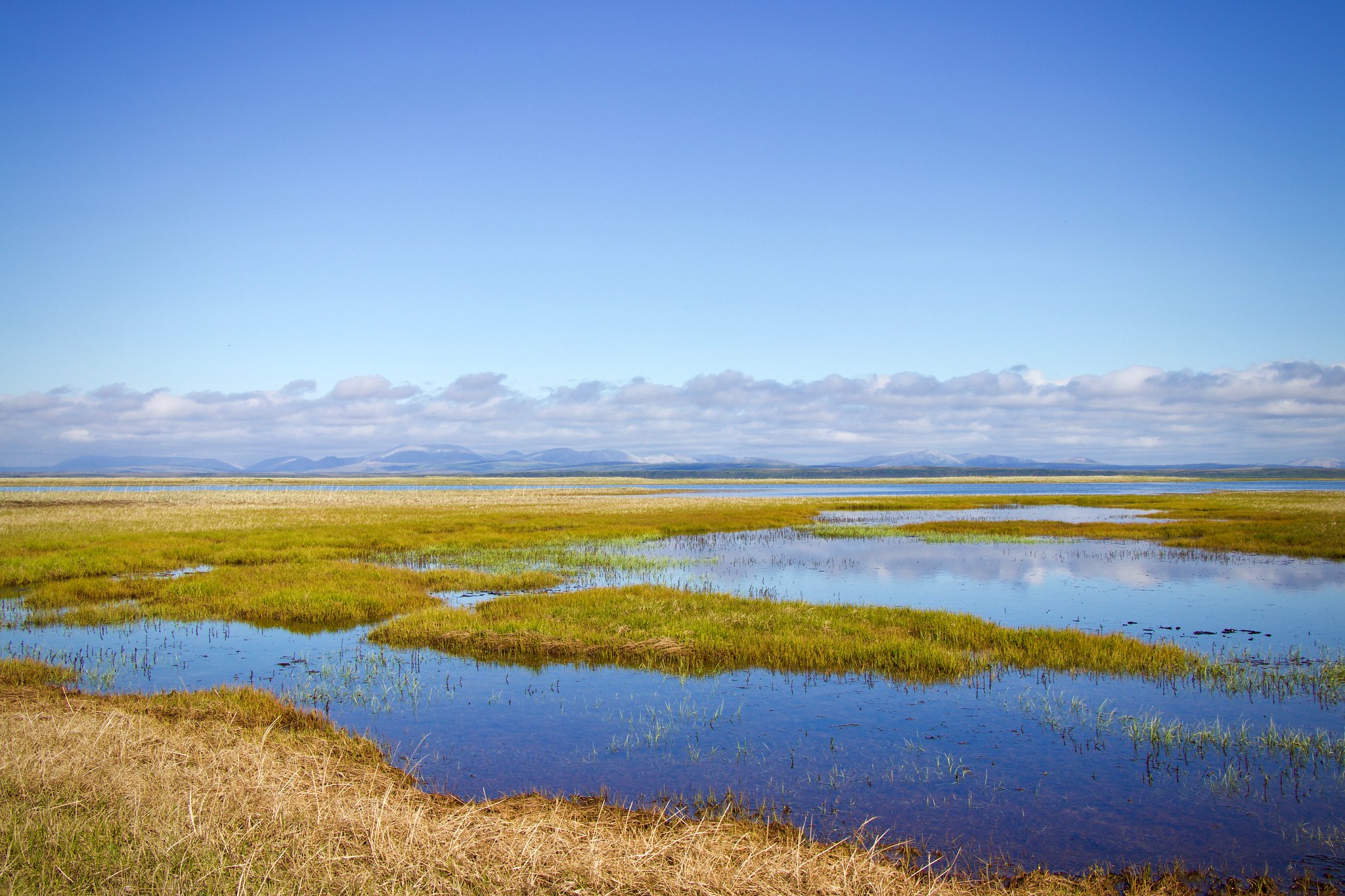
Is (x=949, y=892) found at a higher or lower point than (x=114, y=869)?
A: lower

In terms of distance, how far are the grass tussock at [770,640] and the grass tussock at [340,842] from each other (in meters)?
7.63

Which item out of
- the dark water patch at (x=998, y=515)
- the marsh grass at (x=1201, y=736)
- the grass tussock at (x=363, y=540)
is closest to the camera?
the marsh grass at (x=1201, y=736)

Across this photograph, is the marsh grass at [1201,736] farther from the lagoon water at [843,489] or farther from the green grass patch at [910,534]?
the lagoon water at [843,489]

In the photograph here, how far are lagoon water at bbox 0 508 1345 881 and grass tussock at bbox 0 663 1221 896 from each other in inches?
46.3

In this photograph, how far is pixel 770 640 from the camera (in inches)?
687

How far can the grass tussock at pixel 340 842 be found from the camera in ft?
21.0

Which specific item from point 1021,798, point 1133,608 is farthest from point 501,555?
point 1021,798

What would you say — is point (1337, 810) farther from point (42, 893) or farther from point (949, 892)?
point (42, 893)

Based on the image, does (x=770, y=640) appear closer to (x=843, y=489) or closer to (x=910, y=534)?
(x=910, y=534)

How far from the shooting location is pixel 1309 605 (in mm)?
22609

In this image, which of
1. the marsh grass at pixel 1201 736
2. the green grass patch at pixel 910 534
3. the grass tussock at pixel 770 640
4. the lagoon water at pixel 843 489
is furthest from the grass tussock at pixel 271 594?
the lagoon water at pixel 843 489

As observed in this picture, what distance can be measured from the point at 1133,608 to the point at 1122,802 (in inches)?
605

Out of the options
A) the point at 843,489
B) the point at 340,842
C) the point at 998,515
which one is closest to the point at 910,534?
the point at 998,515

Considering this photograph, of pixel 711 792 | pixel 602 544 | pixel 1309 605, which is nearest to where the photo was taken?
pixel 711 792
